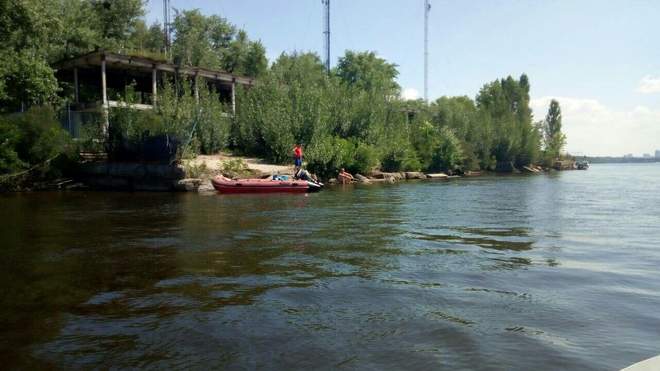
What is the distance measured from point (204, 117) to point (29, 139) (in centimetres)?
914

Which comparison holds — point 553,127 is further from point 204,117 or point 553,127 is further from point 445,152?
point 204,117

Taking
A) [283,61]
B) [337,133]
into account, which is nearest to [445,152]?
[337,133]

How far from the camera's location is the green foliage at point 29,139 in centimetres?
2428

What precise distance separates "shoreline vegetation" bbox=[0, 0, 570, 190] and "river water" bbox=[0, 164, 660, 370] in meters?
13.4

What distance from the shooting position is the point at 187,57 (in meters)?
52.1

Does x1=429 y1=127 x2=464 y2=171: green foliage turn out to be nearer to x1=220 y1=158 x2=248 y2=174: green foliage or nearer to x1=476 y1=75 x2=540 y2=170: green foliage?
x1=476 y1=75 x2=540 y2=170: green foliage

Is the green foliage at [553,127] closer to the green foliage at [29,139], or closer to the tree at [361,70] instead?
the tree at [361,70]

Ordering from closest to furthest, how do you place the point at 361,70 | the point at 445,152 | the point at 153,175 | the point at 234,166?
the point at 153,175, the point at 234,166, the point at 445,152, the point at 361,70

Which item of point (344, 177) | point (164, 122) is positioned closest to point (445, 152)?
point (344, 177)

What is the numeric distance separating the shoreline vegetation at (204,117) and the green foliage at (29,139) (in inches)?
2.1

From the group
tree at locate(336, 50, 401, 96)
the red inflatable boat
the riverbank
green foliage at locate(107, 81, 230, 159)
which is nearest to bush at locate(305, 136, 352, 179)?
the riverbank

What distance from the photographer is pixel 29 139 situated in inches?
993

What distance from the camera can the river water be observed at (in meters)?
4.65

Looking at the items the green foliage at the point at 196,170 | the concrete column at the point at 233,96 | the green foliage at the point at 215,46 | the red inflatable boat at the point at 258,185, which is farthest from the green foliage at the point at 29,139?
the green foliage at the point at 215,46
